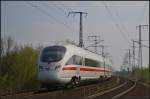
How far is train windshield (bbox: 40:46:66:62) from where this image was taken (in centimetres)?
2770

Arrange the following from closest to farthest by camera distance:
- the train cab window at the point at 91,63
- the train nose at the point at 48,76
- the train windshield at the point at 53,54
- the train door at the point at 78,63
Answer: the train nose at the point at 48,76, the train windshield at the point at 53,54, the train door at the point at 78,63, the train cab window at the point at 91,63

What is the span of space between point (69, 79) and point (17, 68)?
22517mm

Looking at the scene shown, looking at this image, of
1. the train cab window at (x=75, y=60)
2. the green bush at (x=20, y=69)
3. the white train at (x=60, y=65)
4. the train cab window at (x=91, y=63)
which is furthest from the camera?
the green bush at (x=20, y=69)

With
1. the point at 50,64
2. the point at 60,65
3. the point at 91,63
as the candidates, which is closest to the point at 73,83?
the point at 60,65

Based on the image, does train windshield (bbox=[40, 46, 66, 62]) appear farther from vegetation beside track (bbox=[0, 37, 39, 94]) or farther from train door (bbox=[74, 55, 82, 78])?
vegetation beside track (bbox=[0, 37, 39, 94])

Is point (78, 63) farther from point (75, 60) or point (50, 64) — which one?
point (50, 64)

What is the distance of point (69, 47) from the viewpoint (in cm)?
2889

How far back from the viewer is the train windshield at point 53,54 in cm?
2770

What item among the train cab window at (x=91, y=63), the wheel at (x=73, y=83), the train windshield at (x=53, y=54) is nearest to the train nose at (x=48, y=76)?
the train windshield at (x=53, y=54)

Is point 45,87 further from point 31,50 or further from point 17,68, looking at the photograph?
point 31,50

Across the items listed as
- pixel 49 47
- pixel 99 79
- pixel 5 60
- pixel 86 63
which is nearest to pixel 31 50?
pixel 5 60

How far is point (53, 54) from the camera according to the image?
1099 inches

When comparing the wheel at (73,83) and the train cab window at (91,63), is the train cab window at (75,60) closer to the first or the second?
the wheel at (73,83)

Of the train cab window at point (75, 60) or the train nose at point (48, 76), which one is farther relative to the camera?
the train cab window at point (75, 60)
